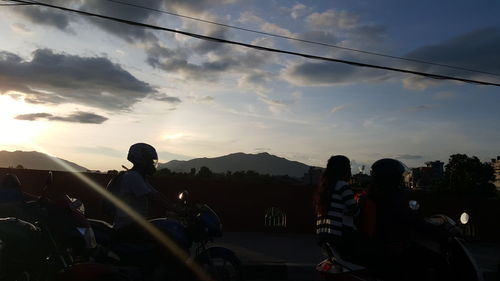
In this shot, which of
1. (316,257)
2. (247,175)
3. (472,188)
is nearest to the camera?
(316,257)

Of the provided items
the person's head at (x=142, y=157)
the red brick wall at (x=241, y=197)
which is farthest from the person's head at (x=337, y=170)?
the red brick wall at (x=241, y=197)

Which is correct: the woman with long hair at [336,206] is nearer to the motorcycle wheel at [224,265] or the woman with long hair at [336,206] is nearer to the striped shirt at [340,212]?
the striped shirt at [340,212]

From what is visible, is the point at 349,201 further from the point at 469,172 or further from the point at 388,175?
the point at 469,172

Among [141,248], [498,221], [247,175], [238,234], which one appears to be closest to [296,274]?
[141,248]

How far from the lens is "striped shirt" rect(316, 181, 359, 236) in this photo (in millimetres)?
3949

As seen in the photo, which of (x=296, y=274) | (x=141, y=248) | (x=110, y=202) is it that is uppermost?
(x=110, y=202)

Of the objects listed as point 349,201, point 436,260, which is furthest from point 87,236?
point 436,260

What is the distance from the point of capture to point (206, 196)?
46.5ft

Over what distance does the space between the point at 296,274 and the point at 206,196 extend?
6.57 m

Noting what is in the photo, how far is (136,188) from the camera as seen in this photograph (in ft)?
15.2

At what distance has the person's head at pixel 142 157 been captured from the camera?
481 cm

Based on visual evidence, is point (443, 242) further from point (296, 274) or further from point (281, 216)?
point (281, 216)

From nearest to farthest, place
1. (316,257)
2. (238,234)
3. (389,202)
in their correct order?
(389,202)
(316,257)
(238,234)

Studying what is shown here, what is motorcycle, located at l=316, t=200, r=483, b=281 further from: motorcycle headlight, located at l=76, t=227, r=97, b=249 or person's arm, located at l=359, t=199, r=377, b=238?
motorcycle headlight, located at l=76, t=227, r=97, b=249
